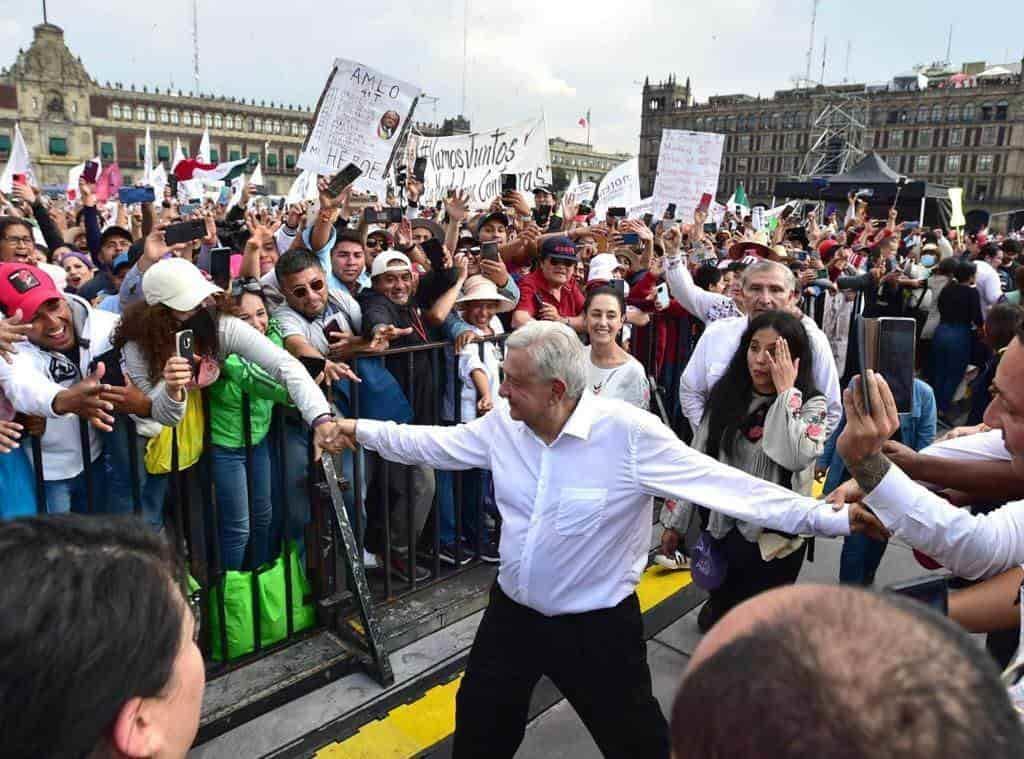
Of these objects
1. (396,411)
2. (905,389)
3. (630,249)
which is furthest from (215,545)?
(630,249)

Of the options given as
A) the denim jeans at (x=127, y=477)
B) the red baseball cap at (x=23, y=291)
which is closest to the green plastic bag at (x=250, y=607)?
the denim jeans at (x=127, y=477)

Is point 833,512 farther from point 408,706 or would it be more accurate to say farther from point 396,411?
point 396,411

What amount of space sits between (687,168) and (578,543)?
7.79 meters

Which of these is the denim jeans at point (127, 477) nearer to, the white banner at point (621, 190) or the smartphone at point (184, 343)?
the smartphone at point (184, 343)

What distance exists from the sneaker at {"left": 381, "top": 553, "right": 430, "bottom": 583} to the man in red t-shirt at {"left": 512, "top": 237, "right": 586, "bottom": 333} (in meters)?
1.67

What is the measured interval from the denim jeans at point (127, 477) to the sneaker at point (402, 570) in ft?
4.48

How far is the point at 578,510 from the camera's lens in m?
2.44

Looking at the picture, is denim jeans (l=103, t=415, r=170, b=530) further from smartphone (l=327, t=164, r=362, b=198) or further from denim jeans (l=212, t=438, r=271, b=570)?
smartphone (l=327, t=164, r=362, b=198)

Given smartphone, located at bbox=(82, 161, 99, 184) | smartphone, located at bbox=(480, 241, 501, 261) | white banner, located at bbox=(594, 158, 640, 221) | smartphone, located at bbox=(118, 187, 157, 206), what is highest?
white banner, located at bbox=(594, 158, 640, 221)

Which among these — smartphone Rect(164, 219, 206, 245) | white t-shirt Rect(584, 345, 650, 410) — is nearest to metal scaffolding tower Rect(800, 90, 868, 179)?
white t-shirt Rect(584, 345, 650, 410)

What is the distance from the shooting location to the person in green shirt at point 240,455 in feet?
10.9

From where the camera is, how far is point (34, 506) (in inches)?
115

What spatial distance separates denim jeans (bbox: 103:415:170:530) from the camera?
9.94ft

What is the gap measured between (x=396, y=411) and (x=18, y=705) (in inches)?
119
